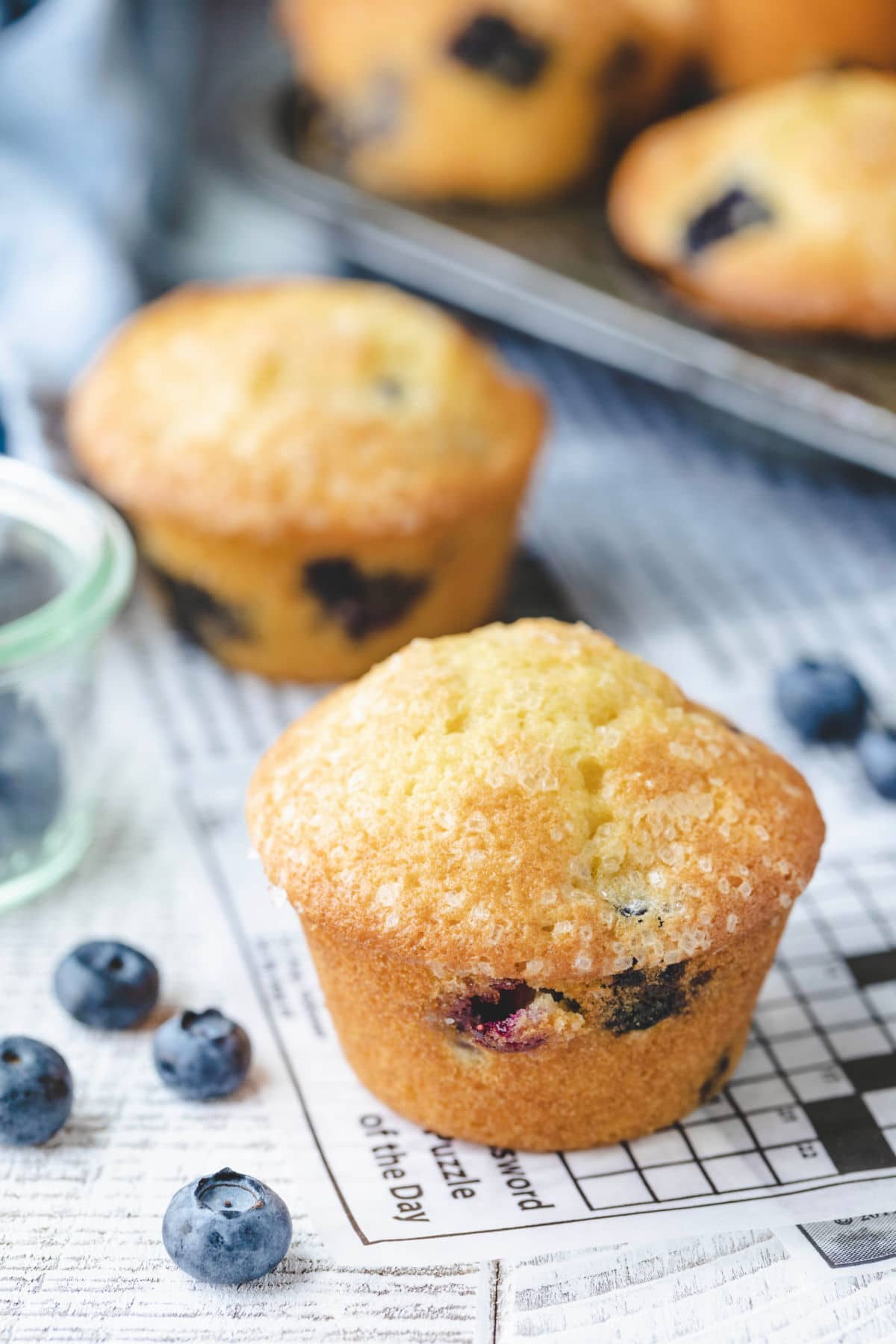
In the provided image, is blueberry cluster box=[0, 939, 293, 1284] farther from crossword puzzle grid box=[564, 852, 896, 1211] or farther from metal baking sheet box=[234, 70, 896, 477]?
metal baking sheet box=[234, 70, 896, 477]

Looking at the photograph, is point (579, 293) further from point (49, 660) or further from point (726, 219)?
point (49, 660)

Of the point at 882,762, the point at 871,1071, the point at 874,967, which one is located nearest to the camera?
the point at 871,1071

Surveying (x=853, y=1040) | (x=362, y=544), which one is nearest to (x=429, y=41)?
(x=362, y=544)

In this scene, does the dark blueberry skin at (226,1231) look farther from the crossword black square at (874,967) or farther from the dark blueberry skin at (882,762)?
the dark blueberry skin at (882,762)

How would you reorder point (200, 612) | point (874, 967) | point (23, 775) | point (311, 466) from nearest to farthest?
point (874, 967) < point (23, 775) < point (311, 466) < point (200, 612)

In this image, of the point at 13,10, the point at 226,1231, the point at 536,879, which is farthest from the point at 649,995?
the point at 13,10

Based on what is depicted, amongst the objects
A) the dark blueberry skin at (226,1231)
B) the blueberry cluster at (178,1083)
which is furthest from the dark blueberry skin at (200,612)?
the dark blueberry skin at (226,1231)

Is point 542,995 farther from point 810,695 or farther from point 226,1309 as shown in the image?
point 810,695
